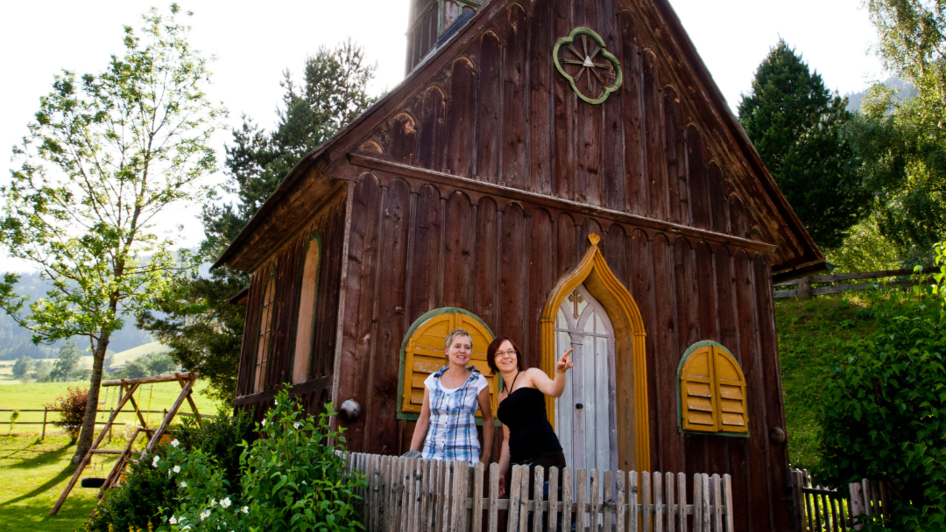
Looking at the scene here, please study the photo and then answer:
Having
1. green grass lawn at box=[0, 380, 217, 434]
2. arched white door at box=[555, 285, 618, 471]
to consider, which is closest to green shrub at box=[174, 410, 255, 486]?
arched white door at box=[555, 285, 618, 471]

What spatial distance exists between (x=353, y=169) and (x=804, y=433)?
623 inches

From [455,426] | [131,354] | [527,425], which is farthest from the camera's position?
[131,354]

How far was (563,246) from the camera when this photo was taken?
25.3 ft

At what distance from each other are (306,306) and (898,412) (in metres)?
6.53

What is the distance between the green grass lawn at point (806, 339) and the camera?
16984 mm

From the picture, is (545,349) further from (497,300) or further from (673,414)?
(673,414)

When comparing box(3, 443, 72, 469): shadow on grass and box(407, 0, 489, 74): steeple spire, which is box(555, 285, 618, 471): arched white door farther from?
box(3, 443, 72, 469): shadow on grass

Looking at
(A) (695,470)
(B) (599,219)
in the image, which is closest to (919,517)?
(A) (695,470)

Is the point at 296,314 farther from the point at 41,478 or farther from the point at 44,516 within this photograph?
the point at 41,478

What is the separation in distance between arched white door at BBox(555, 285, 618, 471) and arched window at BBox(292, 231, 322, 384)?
2974 mm

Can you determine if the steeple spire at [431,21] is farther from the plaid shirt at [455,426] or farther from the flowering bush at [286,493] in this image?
the flowering bush at [286,493]

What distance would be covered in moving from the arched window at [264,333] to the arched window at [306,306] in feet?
4.92

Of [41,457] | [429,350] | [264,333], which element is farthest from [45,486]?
[429,350]

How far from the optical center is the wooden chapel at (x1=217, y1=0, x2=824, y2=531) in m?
6.58
